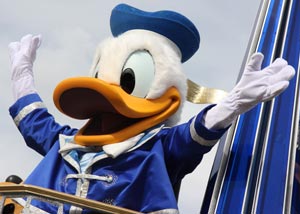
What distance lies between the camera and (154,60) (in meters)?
2.83

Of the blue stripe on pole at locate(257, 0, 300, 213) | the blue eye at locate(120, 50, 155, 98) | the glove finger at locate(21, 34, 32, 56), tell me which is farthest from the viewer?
the glove finger at locate(21, 34, 32, 56)

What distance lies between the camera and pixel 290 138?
9.02 ft

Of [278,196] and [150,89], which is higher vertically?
[150,89]

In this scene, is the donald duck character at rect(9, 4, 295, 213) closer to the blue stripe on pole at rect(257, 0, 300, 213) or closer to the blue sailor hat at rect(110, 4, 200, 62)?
the blue sailor hat at rect(110, 4, 200, 62)

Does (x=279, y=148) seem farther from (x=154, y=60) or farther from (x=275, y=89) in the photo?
(x=154, y=60)

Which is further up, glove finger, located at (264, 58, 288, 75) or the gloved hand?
glove finger, located at (264, 58, 288, 75)

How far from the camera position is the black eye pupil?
2781 mm

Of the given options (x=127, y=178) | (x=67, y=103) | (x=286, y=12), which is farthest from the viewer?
(x=286, y=12)

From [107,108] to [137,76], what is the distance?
18 cm

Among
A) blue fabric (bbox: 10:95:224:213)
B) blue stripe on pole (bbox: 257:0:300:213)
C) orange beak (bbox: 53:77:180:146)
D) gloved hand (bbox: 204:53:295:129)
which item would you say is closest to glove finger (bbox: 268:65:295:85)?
gloved hand (bbox: 204:53:295:129)

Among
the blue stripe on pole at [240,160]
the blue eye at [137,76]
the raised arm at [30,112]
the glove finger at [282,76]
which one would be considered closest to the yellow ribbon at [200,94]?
the blue stripe on pole at [240,160]

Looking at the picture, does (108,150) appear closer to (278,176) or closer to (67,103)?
(67,103)

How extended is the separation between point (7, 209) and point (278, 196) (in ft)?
3.34

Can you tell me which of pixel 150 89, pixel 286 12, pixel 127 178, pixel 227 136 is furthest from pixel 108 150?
pixel 286 12
